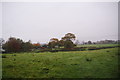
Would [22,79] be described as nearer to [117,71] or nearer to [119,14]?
[117,71]

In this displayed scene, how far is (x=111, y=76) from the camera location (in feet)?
10.5

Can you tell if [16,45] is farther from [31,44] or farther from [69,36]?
[69,36]

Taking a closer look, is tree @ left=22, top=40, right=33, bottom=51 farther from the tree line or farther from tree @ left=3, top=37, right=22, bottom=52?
tree @ left=3, top=37, right=22, bottom=52

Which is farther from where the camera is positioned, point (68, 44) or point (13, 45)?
point (13, 45)

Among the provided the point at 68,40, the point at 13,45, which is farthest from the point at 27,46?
the point at 68,40

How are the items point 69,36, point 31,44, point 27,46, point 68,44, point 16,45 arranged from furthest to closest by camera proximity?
point 31,44 → point 27,46 → point 16,45 → point 68,44 → point 69,36

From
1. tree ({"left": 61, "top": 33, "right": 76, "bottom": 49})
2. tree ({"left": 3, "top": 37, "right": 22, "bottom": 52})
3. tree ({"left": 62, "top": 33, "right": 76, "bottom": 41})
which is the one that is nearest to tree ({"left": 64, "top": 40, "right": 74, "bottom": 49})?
tree ({"left": 61, "top": 33, "right": 76, "bottom": 49})

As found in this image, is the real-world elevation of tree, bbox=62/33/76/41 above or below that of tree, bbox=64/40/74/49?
above

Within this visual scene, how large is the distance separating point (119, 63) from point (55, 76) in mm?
3640

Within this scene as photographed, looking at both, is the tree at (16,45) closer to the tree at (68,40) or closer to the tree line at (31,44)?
the tree line at (31,44)

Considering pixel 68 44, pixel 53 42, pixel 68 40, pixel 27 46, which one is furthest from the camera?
pixel 27 46

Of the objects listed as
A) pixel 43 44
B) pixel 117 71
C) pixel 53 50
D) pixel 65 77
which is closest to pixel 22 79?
pixel 65 77

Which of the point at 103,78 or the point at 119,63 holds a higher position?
the point at 119,63

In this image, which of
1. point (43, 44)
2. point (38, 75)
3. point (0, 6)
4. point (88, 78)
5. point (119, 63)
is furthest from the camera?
point (43, 44)
